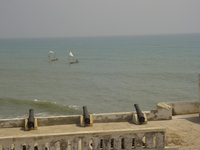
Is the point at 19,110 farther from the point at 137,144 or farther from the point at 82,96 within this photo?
the point at 137,144

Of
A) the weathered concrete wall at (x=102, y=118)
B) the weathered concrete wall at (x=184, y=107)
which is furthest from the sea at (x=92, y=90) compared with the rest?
the weathered concrete wall at (x=102, y=118)

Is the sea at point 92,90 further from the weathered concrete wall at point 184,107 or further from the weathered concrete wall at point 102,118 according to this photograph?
the weathered concrete wall at point 102,118

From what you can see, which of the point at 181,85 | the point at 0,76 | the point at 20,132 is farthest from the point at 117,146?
the point at 0,76

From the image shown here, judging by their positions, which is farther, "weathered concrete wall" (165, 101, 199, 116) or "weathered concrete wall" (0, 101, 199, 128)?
"weathered concrete wall" (165, 101, 199, 116)

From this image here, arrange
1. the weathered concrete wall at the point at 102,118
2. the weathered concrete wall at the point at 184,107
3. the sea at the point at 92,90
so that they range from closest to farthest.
A: the weathered concrete wall at the point at 102,118, the weathered concrete wall at the point at 184,107, the sea at the point at 92,90

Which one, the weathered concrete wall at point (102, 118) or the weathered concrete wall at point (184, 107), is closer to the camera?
the weathered concrete wall at point (102, 118)

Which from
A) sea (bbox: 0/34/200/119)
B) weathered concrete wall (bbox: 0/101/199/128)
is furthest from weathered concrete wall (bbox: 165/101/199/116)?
sea (bbox: 0/34/200/119)

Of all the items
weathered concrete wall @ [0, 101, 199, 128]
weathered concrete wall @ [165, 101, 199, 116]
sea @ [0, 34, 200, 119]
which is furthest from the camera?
sea @ [0, 34, 200, 119]

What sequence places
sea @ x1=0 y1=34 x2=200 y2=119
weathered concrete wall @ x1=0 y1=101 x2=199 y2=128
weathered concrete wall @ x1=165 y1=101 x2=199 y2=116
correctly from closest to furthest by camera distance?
weathered concrete wall @ x1=0 y1=101 x2=199 y2=128 < weathered concrete wall @ x1=165 y1=101 x2=199 y2=116 < sea @ x1=0 y1=34 x2=200 y2=119

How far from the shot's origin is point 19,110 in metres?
38.8

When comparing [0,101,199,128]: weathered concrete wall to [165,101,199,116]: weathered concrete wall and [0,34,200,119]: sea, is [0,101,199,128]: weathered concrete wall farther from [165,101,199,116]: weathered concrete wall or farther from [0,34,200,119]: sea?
[0,34,200,119]: sea

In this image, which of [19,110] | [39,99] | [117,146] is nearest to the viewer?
[117,146]

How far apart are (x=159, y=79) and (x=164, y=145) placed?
47.1 meters

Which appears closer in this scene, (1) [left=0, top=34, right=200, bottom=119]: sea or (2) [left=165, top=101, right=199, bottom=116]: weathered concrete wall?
(2) [left=165, top=101, right=199, bottom=116]: weathered concrete wall
